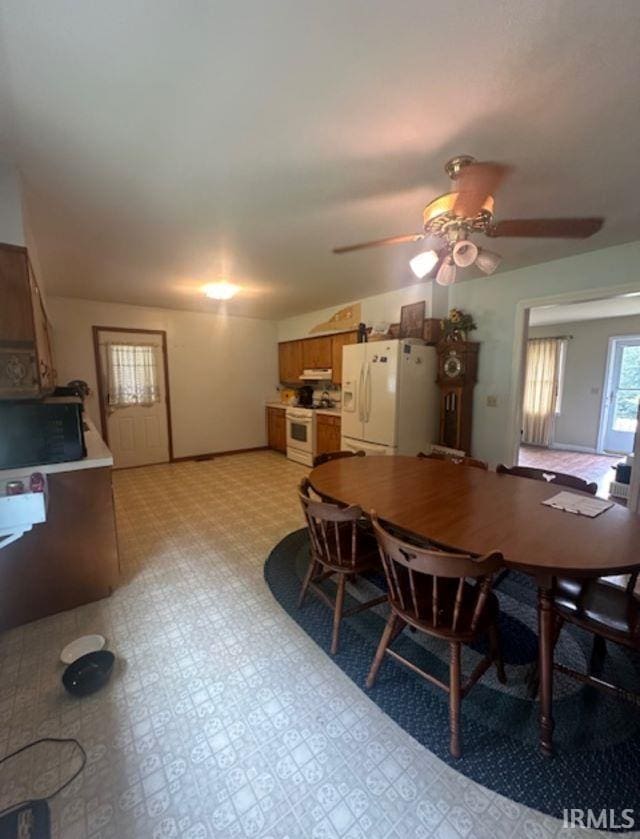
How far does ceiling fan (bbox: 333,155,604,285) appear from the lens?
1.65 metres

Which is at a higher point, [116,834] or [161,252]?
[161,252]

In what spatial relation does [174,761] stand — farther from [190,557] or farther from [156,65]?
[156,65]

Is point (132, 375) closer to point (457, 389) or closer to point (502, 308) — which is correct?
point (457, 389)

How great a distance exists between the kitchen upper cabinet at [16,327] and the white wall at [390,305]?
3.54m

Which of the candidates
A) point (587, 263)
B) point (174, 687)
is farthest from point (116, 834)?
point (587, 263)

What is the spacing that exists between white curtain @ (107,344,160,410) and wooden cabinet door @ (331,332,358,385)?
2756 millimetres

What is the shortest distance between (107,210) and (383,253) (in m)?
2.03

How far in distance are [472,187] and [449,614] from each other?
6.41ft

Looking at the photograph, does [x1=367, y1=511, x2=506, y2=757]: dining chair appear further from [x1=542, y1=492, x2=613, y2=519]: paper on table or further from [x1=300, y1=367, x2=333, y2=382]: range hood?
[x1=300, y1=367, x2=333, y2=382]: range hood

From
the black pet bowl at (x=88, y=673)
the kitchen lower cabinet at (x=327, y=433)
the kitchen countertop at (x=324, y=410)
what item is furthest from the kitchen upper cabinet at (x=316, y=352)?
the black pet bowl at (x=88, y=673)

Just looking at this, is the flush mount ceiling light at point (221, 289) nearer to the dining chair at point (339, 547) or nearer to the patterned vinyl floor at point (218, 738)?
the dining chair at point (339, 547)

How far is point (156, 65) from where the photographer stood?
1.20 meters

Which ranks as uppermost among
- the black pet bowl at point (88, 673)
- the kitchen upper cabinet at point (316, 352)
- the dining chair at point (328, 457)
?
the kitchen upper cabinet at point (316, 352)

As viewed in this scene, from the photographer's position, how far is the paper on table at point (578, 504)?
163 cm
